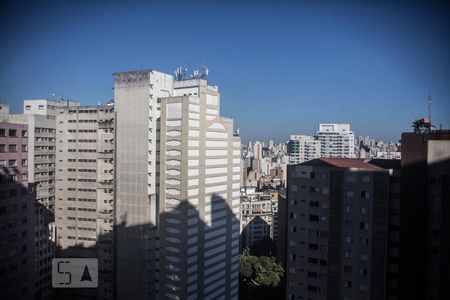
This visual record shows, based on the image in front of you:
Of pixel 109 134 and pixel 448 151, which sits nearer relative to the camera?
pixel 448 151

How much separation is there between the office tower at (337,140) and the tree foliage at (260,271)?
2081cm

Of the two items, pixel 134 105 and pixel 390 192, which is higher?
pixel 134 105

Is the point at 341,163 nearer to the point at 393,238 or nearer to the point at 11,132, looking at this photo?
the point at 393,238

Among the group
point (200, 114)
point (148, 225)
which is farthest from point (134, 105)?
point (148, 225)

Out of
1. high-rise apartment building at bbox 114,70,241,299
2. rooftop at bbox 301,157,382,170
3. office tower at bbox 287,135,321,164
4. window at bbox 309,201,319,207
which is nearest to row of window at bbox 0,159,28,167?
high-rise apartment building at bbox 114,70,241,299

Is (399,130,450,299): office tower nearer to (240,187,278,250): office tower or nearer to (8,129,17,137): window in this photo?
(8,129,17,137): window

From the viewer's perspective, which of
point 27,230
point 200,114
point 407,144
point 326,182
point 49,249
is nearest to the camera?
point 407,144

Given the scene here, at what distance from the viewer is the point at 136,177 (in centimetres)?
1162

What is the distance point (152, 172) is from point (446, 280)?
7.66m

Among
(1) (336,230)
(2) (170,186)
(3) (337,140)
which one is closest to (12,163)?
(2) (170,186)

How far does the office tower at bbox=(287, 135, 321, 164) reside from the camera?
39.2 meters

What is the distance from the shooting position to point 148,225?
452 inches

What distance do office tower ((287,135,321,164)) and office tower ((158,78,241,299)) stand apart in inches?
1098

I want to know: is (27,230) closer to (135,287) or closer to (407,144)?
(135,287)
